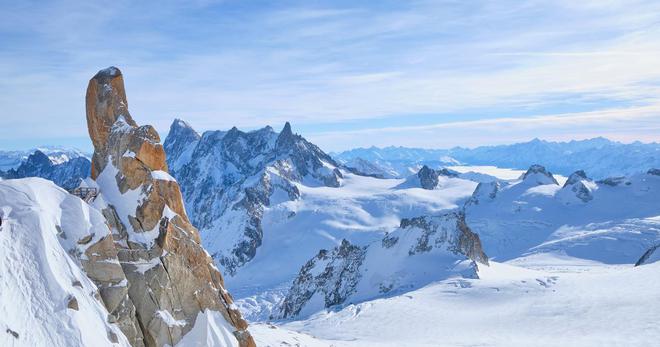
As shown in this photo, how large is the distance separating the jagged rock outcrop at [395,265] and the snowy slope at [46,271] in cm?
6751

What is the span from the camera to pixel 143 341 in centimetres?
2719

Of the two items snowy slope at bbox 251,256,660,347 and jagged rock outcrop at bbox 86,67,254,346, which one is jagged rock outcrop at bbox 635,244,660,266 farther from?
jagged rock outcrop at bbox 86,67,254,346

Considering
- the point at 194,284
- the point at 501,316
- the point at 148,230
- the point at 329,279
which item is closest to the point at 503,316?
the point at 501,316

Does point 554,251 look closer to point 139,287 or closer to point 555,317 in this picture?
point 555,317

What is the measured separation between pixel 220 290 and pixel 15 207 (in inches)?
491

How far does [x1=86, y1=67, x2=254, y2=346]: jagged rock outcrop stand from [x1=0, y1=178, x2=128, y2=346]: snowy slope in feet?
9.13

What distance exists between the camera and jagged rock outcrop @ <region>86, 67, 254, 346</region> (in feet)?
93.7

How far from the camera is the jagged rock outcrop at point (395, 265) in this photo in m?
90.6

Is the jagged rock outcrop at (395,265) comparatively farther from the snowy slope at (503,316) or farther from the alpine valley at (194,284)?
the snowy slope at (503,316)

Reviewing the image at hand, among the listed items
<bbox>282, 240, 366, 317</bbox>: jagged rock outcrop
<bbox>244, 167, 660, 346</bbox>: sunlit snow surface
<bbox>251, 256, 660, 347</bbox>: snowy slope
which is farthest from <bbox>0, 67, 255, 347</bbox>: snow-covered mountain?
<bbox>282, 240, 366, 317</bbox>: jagged rock outcrop

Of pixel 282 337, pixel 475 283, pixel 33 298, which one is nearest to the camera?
pixel 33 298

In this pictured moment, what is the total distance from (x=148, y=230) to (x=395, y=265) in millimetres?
70742

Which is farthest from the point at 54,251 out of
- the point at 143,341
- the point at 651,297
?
the point at 651,297

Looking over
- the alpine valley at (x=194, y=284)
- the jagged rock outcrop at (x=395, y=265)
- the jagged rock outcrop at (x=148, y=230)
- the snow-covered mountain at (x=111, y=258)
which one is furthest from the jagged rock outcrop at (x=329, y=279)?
the snow-covered mountain at (x=111, y=258)
